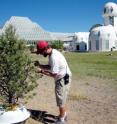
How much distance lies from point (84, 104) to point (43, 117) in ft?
6.48

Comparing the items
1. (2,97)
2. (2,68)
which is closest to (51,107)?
(2,97)

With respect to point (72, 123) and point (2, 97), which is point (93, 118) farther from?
point (2, 97)

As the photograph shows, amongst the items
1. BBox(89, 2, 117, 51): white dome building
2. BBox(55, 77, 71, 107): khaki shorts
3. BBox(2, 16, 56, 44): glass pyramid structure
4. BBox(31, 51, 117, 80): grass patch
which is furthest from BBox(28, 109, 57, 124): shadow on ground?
BBox(2, 16, 56, 44): glass pyramid structure

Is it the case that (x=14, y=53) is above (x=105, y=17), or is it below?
below

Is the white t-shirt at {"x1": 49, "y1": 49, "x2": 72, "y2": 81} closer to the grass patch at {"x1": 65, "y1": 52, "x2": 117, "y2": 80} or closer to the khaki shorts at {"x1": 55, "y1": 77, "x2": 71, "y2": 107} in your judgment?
the khaki shorts at {"x1": 55, "y1": 77, "x2": 71, "y2": 107}

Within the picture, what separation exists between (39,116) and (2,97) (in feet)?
Answer: 4.02

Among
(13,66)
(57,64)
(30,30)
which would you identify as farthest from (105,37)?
(13,66)

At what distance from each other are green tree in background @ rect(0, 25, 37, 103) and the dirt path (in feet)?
3.24

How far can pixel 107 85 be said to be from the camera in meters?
14.2

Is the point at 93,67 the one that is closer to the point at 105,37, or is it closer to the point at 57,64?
the point at 57,64

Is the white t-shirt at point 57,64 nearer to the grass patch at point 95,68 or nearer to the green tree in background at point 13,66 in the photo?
the green tree in background at point 13,66

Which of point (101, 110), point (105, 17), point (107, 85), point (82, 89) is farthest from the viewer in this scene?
point (105, 17)

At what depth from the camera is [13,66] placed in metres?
7.10

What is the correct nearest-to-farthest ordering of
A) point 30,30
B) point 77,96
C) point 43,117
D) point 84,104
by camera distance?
point 43,117 → point 84,104 → point 77,96 → point 30,30
